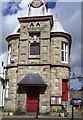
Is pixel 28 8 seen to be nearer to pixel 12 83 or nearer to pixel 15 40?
pixel 15 40

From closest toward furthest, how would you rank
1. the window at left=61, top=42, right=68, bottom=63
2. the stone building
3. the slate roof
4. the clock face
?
the slate roof
the stone building
the window at left=61, top=42, right=68, bottom=63
the clock face

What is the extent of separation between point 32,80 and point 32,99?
6.38 feet

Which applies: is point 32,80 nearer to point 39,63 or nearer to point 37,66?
point 37,66

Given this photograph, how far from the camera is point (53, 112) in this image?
2461 cm

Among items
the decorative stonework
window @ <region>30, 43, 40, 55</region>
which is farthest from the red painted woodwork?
window @ <region>30, 43, 40, 55</region>

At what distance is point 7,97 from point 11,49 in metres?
5.10

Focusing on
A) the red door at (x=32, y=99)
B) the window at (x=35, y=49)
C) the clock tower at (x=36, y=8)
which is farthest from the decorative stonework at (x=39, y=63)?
the clock tower at (x=36, y=8)

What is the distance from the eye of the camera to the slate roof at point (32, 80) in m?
25.3

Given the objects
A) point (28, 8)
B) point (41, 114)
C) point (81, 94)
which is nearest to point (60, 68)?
point (41, 114)

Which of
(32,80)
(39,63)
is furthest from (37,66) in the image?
(32,80)

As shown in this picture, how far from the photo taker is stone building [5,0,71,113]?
84.2 ft

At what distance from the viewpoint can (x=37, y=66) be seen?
2631cm

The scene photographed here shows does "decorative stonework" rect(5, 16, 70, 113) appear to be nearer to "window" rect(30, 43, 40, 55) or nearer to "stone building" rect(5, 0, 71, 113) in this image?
"stone building" rect(5, 0, 71, 113)

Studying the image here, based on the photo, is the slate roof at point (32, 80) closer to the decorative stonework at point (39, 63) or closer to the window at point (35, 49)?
the decorative stonework at point (39, 63)
